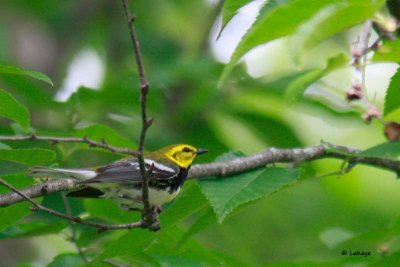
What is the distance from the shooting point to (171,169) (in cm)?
448

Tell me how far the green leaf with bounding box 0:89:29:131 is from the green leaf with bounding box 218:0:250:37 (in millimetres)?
911

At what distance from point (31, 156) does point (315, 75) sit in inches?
50.3

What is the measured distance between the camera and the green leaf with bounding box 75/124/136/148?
4020 millimetres

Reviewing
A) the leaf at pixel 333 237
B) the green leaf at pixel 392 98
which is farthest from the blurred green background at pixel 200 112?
the green leaf at pixel 392 98

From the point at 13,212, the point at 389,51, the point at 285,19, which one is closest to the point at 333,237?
the point at 13,212

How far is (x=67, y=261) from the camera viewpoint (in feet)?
12.8

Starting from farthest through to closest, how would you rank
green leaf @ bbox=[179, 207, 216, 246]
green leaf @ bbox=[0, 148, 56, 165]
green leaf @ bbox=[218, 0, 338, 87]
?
green leaf @ bbox=[179, 207, 216, 246] → green leaf @ bbox=[0, 148, 56, 165] → green leaf @ bbox=[218, 0, 338, 87]

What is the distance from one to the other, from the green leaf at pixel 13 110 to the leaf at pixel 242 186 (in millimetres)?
780

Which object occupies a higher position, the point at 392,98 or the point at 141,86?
the point at 392,98

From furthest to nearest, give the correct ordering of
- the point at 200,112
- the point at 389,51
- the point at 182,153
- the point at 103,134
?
1. the point at 200,112
2. the point at 182,153
3. the point at 103,134
4. the point at 389,51

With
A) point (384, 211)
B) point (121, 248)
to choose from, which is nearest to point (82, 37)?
point (384, 211)

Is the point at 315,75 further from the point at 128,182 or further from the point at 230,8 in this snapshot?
the point at 128,182

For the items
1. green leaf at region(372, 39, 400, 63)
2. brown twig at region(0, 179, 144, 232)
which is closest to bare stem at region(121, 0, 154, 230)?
brown twig at region(0, 179, 144, 232)

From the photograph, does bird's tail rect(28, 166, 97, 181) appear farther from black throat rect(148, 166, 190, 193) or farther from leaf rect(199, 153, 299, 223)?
leaf rect(199, 153, 299, 223)
